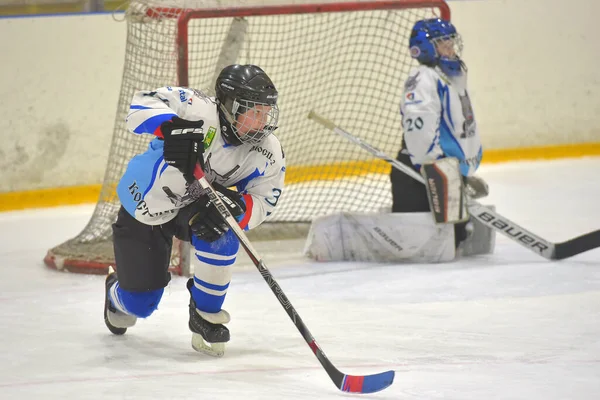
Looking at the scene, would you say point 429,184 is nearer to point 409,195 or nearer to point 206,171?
point 409,195

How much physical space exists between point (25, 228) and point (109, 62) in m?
1.07

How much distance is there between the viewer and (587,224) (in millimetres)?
5145

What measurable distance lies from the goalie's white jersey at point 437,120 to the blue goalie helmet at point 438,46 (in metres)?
0.04

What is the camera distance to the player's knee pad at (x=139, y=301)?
10.6 ft

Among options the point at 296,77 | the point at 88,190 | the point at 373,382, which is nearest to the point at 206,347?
the point at 373,382

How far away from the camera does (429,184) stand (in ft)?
14.4

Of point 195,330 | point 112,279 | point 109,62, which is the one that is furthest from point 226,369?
point 109,62

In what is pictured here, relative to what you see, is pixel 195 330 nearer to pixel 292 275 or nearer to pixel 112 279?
pixel 112 279

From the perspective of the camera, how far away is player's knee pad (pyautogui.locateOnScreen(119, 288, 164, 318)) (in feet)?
10.6

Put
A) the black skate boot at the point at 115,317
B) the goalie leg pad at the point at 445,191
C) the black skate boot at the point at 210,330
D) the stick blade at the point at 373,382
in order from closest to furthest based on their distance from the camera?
the stick blade at the point at 373,382 < the black skate boot at the point at 210,330 < the black skate boot at the point at 115,317 < the goalie leg pad at the point at 445,191

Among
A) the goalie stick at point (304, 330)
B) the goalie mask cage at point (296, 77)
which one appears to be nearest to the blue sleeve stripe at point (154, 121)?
the goalie stick at point (304, 330)

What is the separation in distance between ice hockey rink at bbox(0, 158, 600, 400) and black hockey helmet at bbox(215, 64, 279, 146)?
0.68 metres

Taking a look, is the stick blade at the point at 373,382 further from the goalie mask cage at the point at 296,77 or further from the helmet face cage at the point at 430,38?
the helmet face cage at the point at 430,38

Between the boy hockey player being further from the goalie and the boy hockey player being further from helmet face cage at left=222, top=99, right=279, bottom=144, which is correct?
the goalie
